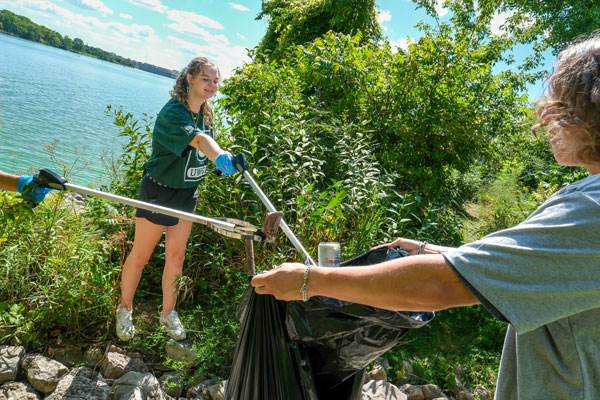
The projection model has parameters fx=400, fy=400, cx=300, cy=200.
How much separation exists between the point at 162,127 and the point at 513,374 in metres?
2.35

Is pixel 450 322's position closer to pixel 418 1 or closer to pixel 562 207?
pixel 562 207

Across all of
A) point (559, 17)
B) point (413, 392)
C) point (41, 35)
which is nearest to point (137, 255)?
point (413, 392)

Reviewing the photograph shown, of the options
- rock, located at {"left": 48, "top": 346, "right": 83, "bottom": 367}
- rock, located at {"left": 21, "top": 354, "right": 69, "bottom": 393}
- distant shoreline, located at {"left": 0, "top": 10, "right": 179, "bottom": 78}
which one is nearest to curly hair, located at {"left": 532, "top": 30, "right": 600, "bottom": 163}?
rock, located at {"left": 21, "top": 354, "right": 69, "bottom": 393}

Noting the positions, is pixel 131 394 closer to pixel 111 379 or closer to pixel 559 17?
pixel 111 379

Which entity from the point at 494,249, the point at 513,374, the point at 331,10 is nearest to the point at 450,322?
the point at 513,374

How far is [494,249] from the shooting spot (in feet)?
2.81

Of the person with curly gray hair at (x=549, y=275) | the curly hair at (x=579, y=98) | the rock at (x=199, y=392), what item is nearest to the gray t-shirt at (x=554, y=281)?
the person with curly gray hair at (x=549, y=275)

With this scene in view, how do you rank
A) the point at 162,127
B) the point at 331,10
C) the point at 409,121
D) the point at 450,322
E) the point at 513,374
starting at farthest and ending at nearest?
the point at 331,10
the point at 409,121
the point at 450,322
the point at 162,127
the point at 513,374

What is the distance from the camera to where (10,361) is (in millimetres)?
2424

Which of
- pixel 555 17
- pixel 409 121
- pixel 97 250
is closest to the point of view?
pixel 97 250

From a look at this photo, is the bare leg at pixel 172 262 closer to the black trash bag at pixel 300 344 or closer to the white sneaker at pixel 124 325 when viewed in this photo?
the white sneaker at pixel 124 325

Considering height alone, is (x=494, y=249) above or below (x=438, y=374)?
above

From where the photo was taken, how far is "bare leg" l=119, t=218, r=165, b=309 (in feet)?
8.85

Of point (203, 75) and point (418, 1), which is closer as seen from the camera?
point (203, 75)
